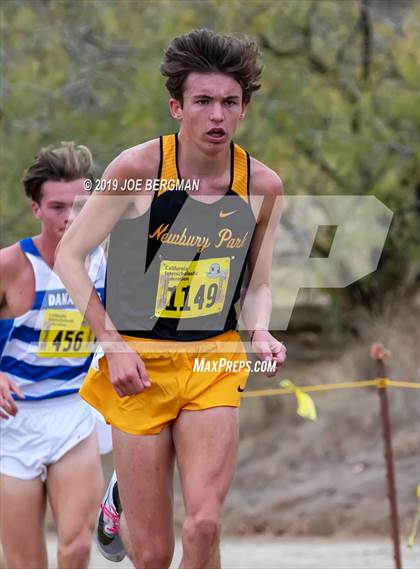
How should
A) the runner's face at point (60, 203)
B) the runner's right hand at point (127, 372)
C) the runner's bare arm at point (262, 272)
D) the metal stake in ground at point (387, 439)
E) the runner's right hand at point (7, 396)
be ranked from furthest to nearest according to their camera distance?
the metal stake in ground at point (387, 439), the runner's face at point (60, 203), the runner's right hand at point (7, 396), the runner's bare arm at point (262, 272), the runner's right hand at point (127, 372)

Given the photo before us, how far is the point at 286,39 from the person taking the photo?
1209 cm

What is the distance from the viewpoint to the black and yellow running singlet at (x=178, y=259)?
3.94m

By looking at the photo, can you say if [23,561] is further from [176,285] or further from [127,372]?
[176,285]

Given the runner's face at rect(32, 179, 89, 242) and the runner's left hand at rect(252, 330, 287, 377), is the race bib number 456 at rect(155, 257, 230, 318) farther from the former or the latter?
the runner's face at rect(32, 179, 89, 242)

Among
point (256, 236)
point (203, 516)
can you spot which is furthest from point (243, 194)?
point (203, 516)

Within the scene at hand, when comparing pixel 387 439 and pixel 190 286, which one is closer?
pixel 190 286

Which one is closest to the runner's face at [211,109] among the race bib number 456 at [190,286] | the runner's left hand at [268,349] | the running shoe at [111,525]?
the race bib number 456 at [190,286]

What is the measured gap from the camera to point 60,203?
198 inches

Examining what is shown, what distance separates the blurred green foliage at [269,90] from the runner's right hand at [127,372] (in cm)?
705

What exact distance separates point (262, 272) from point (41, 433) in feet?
4.42

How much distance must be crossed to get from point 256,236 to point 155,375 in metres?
0.65
